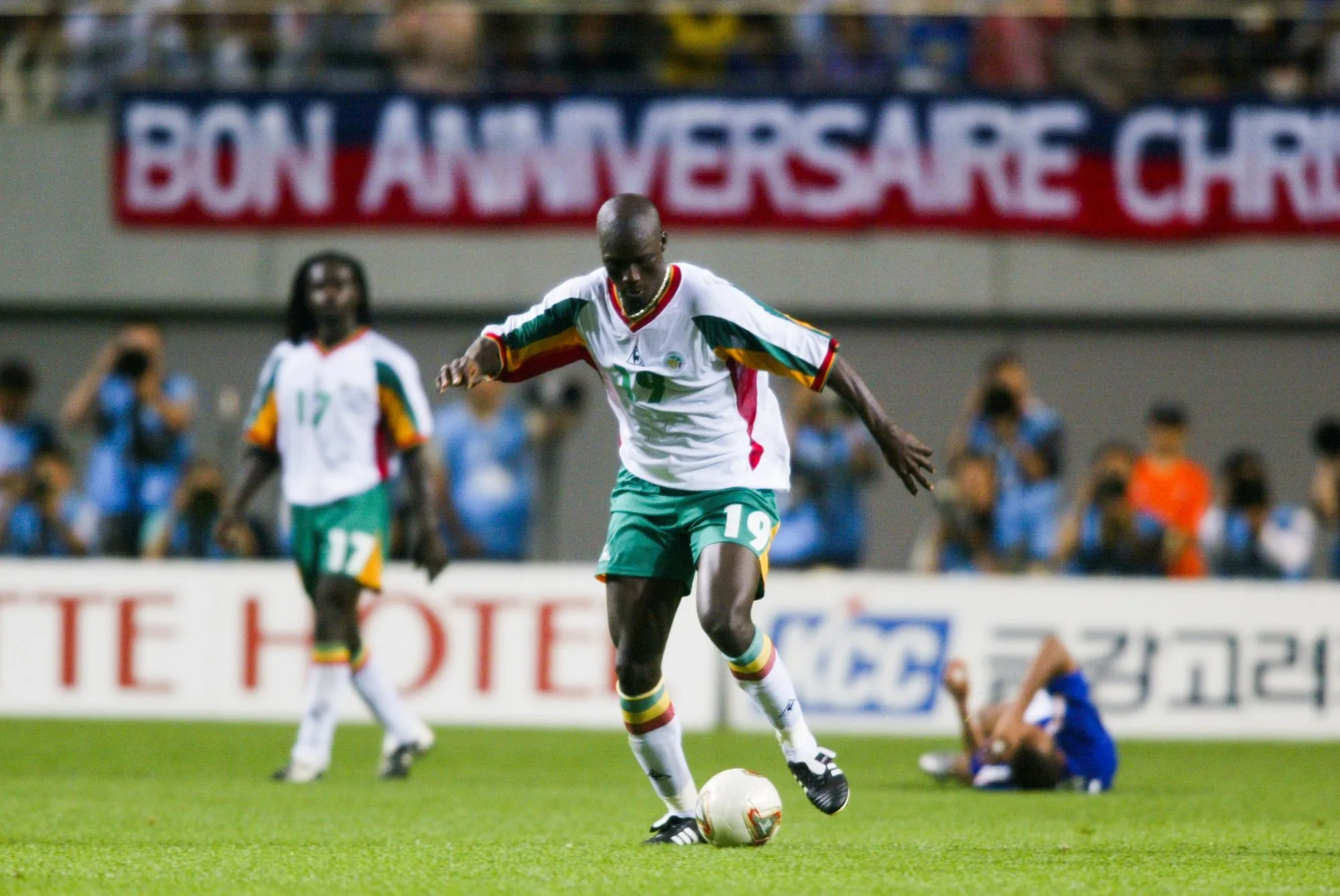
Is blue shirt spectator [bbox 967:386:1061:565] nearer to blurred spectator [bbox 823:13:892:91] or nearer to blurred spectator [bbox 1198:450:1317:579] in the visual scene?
blurred spectator [bbox 1198:450:1317:579]

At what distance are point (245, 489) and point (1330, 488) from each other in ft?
25.2

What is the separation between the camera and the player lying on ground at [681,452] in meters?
6.30

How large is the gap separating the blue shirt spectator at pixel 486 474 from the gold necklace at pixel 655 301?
7.67m

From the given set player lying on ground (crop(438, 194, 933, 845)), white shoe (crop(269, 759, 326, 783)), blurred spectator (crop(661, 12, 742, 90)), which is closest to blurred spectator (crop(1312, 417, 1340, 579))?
blurred spectator (crop(661, 12, 742, 90))

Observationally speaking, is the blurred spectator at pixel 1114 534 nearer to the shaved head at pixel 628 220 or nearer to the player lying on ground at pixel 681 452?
the player lying on ground at pixel 681 452

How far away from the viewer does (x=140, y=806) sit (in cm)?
809

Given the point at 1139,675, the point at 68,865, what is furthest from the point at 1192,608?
the point at 68,865

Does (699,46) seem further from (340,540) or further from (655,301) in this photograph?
(655,301)

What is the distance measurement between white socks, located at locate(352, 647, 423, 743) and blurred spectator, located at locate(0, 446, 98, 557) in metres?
5.06

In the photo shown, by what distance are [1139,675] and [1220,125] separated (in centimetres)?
569

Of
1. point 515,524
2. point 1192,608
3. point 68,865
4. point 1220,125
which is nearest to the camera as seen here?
point 68,865

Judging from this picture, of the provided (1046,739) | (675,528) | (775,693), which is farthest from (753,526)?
(1046,739)

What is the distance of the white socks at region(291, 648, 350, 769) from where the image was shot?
9.43 metres

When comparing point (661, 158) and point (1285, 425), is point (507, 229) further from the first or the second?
point (1285, 425)
